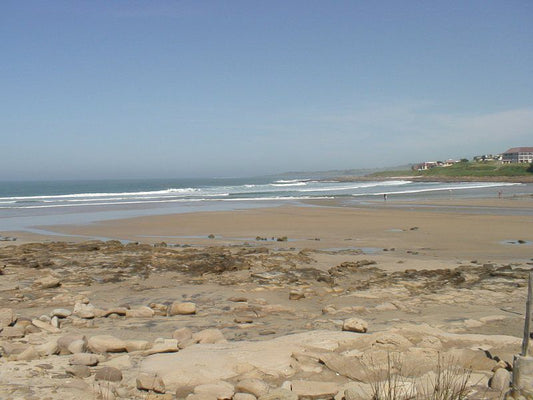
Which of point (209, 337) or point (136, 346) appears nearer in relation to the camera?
point (136, 346)

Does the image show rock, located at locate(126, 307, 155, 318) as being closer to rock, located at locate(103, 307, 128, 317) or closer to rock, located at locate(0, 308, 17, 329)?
rock, located at locate(103, 307, 128, 317)

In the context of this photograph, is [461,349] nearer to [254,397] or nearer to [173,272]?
[254,397]

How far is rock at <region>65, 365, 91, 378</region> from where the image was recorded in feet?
17.4

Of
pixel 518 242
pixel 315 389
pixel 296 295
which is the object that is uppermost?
pixel 315 389

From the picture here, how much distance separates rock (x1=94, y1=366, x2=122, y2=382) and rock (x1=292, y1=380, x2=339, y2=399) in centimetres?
181

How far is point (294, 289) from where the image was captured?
10688mm

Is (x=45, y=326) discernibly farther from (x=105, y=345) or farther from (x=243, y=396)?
(x=243, y=396)

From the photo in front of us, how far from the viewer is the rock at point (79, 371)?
5309mm

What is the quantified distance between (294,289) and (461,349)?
506 centimetres

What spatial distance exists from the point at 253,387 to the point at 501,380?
7.98ft

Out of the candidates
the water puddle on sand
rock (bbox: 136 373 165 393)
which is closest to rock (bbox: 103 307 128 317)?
rock (bbox: 136 373 165 393)

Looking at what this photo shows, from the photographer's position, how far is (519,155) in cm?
14888

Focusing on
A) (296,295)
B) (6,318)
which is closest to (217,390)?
(6,318)

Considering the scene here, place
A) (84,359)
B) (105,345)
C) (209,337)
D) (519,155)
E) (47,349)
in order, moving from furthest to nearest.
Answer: (519,155) → (209,337) → (105,345) → (47,349) → (84,359)
